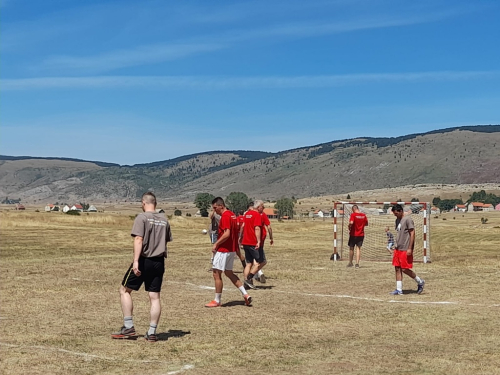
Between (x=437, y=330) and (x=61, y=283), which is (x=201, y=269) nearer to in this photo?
(x=61, y=283)

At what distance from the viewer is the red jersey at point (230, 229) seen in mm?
14867

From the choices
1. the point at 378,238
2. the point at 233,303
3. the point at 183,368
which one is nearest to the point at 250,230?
the point at 233,303

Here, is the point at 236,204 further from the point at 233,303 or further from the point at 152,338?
the point at 152,338

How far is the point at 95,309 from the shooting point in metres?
14.7

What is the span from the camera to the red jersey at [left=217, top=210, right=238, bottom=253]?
48.8 feet

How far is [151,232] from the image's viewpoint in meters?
11.2

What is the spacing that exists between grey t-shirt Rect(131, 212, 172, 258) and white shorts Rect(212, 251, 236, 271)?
3818 mm

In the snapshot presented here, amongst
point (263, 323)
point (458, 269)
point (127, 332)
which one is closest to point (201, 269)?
point (458, 269)

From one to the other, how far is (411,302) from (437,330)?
376 cm

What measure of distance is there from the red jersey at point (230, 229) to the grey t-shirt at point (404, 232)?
425 centimetres

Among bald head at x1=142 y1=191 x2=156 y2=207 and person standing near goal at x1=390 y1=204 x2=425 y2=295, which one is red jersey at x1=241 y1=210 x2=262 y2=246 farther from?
bald head at x1=142 y1=191 x2=156 y2=207

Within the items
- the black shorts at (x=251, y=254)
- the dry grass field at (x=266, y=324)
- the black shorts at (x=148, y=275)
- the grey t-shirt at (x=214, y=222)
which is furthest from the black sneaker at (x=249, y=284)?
the black shorts at (x=148, y=275)

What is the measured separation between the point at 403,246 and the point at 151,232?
805cm

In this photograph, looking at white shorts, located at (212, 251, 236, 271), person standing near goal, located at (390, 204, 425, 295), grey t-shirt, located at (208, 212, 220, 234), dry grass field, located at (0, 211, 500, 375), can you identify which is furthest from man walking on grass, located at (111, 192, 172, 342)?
grey t-shirt, located at (208, 212, 220, 234)
